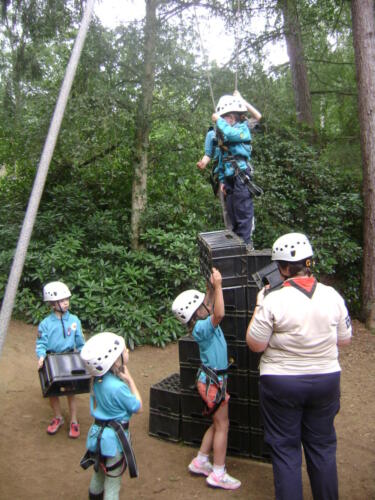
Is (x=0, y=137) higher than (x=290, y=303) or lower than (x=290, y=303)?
higher

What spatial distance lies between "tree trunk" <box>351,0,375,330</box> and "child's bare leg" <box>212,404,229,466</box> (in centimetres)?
610

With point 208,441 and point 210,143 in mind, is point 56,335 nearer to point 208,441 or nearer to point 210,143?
point 208,441

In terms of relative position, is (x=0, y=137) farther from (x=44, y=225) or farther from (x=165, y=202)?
(x=165, y=202)

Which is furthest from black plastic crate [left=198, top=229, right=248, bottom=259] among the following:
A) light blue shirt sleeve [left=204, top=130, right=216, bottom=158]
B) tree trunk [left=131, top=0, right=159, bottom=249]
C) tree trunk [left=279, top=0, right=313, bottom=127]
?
tree trunk [left=279, top=0, right=313, bottom=127]

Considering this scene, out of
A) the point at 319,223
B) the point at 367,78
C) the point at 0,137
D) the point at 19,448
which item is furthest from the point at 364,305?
the point at 0,137

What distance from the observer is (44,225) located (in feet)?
33.0

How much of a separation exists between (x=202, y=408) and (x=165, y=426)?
1.94 ft

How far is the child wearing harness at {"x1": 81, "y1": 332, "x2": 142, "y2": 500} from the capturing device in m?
3.57

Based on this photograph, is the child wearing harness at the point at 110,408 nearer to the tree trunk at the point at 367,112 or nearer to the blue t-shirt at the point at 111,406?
the blue t-shirt at the point at 111,406

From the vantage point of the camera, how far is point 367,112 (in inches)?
381

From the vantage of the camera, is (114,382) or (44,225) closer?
(114,382)

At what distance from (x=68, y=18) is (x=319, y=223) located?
250 inches

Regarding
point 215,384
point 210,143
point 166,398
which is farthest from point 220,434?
point 210,143

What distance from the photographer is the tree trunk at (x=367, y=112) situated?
9.66 metres
